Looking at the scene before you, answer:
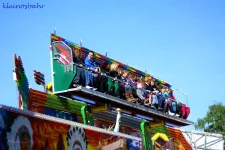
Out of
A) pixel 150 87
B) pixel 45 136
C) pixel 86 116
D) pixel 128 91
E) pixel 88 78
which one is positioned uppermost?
pixel 150 87

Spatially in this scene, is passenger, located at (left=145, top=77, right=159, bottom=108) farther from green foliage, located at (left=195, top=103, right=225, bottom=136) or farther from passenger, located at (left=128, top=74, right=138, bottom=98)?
green foliage, located at (left=195, top=103, right=225, bottom=136)

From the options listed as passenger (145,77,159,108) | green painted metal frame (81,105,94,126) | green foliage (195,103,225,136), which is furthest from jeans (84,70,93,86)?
green foliage (195,103,225,136)

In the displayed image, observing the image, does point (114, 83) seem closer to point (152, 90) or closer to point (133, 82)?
point (133, 82)

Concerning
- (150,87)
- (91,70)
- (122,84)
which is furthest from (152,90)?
(91,70)

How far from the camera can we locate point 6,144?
9758 millimetres

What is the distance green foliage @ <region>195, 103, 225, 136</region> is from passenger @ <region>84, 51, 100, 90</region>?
137ft

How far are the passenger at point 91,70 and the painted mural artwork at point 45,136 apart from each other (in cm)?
340

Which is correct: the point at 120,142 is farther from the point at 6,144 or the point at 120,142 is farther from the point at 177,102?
the point at 177,102

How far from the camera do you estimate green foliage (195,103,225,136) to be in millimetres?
58250

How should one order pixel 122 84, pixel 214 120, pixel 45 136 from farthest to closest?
pixel 214 120 → pixel 122 84 → pixel 45 136

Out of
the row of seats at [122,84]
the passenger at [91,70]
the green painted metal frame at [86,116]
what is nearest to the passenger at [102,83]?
the row of seats at [122,84]

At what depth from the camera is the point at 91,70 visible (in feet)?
56.6

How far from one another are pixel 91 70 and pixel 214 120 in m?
43.5

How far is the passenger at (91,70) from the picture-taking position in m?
16.9
